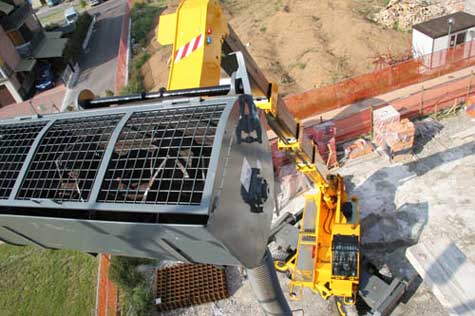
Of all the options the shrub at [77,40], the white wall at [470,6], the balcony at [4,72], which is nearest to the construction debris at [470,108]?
the white wall at [470,6]

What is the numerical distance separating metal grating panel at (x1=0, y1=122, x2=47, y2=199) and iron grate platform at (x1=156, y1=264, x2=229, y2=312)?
7473 mm

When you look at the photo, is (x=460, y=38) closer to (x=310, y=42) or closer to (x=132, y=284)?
(x=310, y=42)

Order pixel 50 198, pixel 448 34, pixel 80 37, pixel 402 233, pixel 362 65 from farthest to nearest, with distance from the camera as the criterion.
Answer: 1. pixel 80 37
2. pixel 362 65
3. pixel 448 34
4. pixel 402 233
5. pixel 50 198

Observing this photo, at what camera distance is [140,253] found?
156 inches

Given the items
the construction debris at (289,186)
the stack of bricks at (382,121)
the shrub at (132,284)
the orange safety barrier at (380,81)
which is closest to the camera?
the shrub at (132,284)

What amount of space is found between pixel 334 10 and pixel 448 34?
8564mm

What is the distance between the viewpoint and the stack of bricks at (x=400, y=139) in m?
12.8

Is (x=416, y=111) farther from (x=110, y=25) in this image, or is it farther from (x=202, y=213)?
(x=110, y=25)

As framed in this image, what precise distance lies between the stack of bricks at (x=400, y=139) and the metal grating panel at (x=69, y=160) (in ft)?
35.7

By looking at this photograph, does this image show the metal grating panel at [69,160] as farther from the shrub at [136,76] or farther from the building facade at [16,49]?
the building facade at [16,49]

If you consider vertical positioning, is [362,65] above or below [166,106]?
below

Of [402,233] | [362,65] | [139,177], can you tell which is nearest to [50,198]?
[139,177]

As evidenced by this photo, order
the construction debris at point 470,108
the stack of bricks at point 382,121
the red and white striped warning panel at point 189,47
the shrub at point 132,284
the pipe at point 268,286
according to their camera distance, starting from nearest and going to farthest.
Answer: the pipe at point 268,286
the red and white striped warning panel at point 189,47
the shrub at point 132,284
the stack of bricks at point 382,121
the construction debris at point 470,108

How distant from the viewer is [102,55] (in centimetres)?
2870
